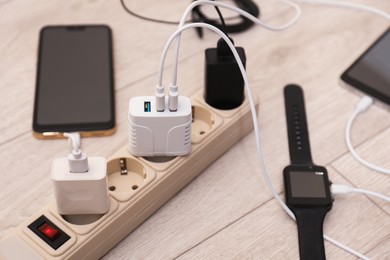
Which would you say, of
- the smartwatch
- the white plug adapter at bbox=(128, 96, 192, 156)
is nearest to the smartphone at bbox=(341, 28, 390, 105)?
the smartwatch

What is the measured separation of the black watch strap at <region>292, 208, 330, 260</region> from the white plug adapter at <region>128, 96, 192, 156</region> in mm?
158

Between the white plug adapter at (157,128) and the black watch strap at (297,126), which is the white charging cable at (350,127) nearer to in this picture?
the black watch strap at (297,126)

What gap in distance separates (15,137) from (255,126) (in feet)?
1.01

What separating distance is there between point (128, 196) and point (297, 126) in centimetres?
26

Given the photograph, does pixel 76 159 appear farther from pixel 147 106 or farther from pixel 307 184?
pixel 307 184

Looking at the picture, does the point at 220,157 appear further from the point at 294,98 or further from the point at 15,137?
the point at 15,137

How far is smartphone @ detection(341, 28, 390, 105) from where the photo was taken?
2.86 feet

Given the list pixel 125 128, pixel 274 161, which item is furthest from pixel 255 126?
pixel 125 128

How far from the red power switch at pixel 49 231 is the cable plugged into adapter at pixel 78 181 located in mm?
22

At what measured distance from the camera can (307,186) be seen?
76cm

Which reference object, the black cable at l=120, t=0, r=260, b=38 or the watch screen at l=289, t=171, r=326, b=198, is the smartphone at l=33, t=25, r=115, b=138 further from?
the watch screen at l=289, t=171, r=326, b=198

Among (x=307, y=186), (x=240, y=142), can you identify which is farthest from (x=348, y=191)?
(x=240, y=142)

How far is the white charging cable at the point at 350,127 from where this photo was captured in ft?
2.61

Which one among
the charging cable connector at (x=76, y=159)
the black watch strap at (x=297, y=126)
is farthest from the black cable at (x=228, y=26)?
the charging cable connector at (x=76, y=159)
